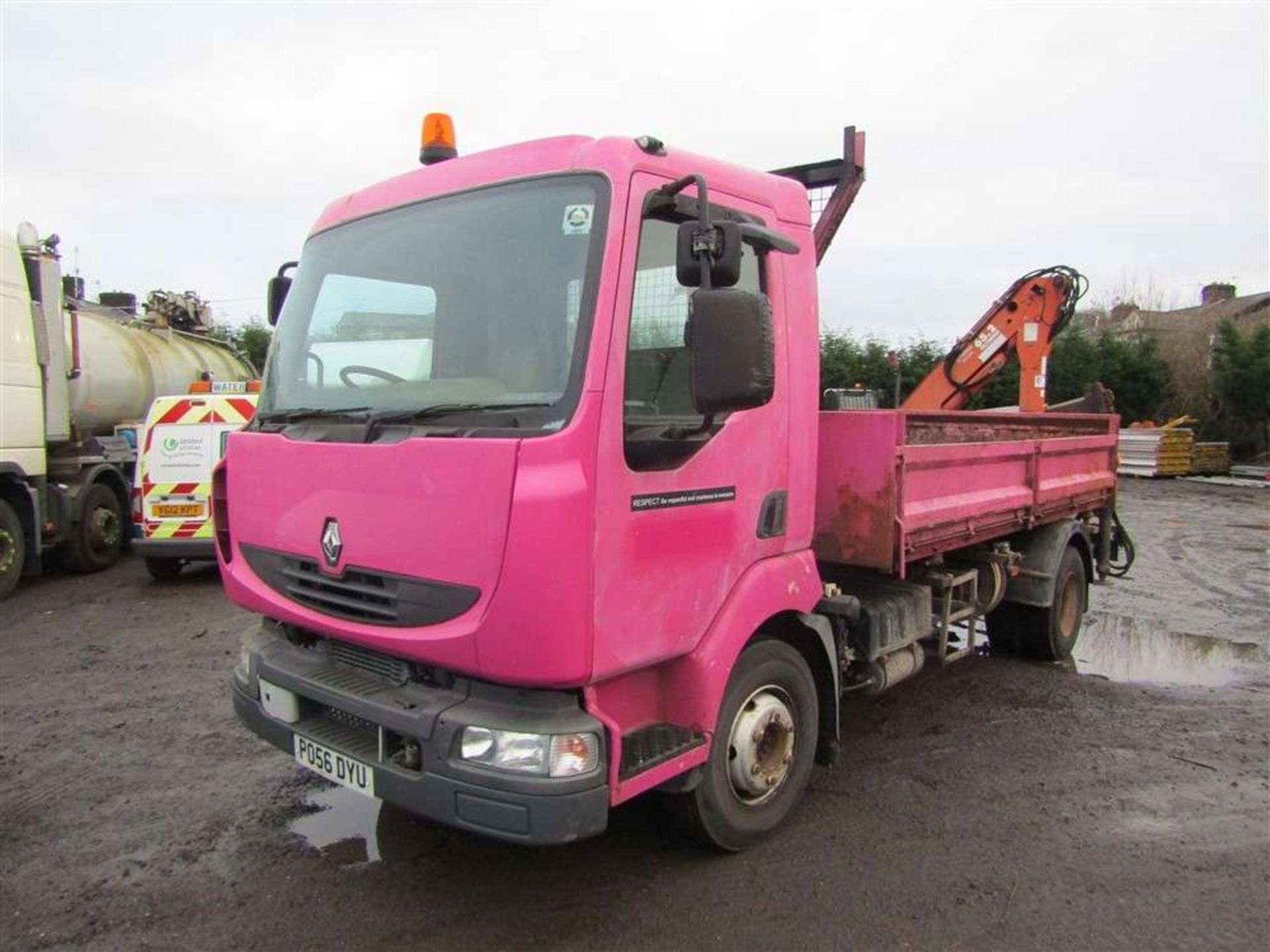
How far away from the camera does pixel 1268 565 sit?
33.6 ft

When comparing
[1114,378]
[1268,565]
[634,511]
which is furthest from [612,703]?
[1114,378]

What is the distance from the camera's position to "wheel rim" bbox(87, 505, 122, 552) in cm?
945

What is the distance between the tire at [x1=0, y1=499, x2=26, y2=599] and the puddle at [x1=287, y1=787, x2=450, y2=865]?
612cm

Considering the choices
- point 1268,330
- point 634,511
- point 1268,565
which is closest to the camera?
point 634,511

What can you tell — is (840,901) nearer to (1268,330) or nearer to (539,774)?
(539,774)

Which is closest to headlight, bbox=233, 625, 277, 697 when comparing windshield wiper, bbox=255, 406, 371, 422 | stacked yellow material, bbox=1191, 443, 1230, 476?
windshield wiper, bbox=255, 406, 371, 422

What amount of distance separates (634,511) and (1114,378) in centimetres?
2661

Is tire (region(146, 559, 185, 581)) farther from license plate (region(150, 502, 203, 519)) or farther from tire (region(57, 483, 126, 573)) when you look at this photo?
tire (region(57, 483, 126, 573))

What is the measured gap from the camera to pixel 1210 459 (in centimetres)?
2280

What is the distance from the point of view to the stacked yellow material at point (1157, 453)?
21609mm

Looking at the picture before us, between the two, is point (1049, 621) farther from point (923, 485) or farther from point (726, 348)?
point (726, 348)

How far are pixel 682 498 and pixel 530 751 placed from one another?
94 centimetres

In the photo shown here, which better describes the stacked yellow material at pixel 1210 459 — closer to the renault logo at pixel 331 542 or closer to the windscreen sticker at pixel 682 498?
the windscreen sticker at pixel 682 498

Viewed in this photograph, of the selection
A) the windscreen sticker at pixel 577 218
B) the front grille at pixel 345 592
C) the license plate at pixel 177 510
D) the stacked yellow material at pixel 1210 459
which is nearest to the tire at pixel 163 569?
the license plate at pixel 177 510
